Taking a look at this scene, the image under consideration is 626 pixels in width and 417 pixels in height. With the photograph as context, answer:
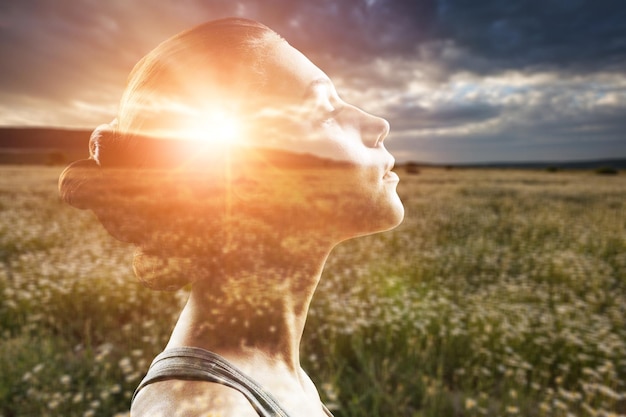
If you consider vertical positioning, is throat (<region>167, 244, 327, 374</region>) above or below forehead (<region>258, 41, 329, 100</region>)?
below

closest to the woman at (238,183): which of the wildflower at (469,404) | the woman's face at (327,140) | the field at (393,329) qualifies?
Answer: the woman's face at (327,140)

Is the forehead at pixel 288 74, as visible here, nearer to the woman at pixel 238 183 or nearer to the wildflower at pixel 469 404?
the woman at pixel 238 183

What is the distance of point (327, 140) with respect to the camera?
1.04 m

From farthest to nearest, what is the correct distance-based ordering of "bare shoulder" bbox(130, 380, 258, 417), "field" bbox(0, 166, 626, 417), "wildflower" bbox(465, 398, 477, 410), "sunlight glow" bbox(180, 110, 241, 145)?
"field" bbox(0, 166, 626, 417) → "wildflower" bbox(465, 398, 477, 410) → "sunlight glow" bbox(180, 110, 241, 145) → "bare shoulder" bbox(130, 380, 258, 417)

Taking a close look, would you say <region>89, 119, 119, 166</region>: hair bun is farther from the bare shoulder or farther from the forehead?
the bare shoulder

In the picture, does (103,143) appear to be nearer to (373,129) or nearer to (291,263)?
(291,263)

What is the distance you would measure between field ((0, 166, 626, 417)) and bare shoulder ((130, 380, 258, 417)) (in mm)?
2161

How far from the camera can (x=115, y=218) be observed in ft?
3.51

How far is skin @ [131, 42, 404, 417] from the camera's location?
1012 mm

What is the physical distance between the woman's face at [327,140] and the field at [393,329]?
7.09 feet

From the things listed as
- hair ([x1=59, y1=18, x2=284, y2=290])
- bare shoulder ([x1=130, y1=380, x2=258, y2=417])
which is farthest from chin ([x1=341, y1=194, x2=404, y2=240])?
bare shoulder ([x1=130, y1=380, x2=258, y2=417])

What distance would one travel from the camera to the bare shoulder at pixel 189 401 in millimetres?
811

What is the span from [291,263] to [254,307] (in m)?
0.13

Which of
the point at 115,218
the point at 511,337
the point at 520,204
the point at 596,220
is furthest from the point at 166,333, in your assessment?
the point at 520,204
